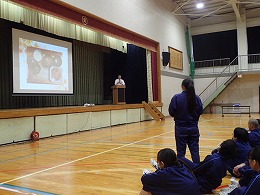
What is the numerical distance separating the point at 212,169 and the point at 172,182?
2.19 feet

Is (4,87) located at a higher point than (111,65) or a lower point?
lower

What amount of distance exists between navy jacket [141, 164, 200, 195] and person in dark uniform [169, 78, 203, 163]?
99 centimetres

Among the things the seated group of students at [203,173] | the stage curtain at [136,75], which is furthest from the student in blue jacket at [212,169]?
the stage curtain at [136,75]

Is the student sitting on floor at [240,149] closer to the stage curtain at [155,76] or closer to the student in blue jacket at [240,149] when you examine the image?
the student in blue jacket at [240,149]

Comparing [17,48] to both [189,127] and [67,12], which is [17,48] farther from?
[189,127]

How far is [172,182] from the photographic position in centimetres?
219

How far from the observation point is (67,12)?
26.7ft

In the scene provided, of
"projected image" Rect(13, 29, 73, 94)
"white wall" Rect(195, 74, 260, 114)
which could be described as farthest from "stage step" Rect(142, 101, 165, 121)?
"white wall" Rect(195, 74, 260, 114)

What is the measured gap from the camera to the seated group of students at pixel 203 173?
1.97 meters

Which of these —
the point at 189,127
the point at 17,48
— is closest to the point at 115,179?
the point at 189,127

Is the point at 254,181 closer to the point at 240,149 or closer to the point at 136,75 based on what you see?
the point at 240,149

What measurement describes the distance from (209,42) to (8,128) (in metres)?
14.5

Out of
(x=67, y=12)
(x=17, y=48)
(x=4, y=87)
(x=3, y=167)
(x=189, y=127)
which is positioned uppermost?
(x=67, y=12)

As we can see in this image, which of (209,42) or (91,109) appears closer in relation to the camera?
(91,109)
